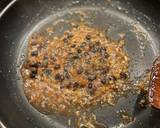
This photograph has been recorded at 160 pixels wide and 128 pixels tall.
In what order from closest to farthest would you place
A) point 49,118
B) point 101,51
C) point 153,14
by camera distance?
point 49,118
point 101,51
point 153,14

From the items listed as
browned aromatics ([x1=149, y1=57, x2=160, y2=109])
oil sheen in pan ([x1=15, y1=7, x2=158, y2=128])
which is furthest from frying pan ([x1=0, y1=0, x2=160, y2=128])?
browned aromatics ([x1=149, y1=57, x2=160, y2=109])

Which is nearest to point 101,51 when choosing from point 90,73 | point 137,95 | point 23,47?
point 90,73

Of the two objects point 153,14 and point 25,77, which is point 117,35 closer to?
point 153,14

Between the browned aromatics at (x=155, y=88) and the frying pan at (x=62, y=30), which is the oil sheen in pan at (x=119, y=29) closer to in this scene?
the frying pan at (x=62, y=30)

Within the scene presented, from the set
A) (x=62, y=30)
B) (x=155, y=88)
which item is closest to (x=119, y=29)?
(x=62, y=30)

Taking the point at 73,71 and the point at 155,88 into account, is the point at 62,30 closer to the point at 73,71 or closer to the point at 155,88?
the point at 73,71
